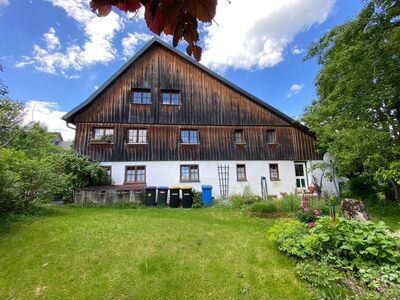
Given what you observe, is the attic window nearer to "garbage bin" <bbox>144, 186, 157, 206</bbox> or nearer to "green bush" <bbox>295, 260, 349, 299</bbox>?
"garbage bin" <bbox>144, 186, 157, 206</bbox>

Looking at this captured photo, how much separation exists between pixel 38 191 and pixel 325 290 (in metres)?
10.3

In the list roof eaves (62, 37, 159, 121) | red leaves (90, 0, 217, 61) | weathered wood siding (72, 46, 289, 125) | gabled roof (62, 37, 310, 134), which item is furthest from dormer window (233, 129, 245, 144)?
→ red leaves (90, 0, 217, 61)

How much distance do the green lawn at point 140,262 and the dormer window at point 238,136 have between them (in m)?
9.01

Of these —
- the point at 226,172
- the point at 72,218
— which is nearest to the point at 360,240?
the point at 72,218

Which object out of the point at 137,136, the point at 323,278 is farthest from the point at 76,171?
the point at 323,278

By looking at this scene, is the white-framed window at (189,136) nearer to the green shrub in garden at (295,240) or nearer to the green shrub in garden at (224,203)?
the green shrub in garden at (224,203)

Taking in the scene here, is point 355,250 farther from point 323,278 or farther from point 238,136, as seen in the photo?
point 238,136

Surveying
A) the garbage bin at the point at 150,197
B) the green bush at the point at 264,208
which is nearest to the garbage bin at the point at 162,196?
the garbage bin at the point at 150,197

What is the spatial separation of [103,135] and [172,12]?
14400 mm

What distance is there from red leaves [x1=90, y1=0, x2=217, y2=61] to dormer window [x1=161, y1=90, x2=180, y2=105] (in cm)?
1452

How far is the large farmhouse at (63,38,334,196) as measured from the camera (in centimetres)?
1396

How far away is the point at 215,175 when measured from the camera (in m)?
14.7

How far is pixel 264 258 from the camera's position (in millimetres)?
5234

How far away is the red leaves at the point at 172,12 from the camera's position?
1.05 m
